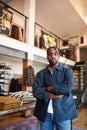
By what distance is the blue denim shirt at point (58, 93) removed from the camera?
5.30 ft

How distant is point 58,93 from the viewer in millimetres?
1680

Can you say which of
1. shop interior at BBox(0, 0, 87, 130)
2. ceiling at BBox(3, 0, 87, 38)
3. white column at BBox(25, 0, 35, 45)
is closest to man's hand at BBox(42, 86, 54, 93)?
shop interior at BBox(0, 0, 87, 130)

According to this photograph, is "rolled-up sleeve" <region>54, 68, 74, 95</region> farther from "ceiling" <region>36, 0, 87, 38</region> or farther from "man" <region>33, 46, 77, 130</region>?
"ceiling" <region>36, 0, 87, 38</region>

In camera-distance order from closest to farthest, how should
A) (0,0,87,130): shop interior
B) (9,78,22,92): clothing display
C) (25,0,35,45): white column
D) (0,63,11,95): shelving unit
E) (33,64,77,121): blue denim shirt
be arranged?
(33,64,77,121): blue denim shirt < (0,0,87,130): shop interior < (0,63,11,95): shelving unit < (25,0,35,45): white column < (9,78,22,92): clothing display

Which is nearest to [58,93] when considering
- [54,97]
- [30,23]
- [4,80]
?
[54,97]

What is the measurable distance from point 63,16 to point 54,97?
6623 millimetres

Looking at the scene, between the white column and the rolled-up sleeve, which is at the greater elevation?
→ the white column

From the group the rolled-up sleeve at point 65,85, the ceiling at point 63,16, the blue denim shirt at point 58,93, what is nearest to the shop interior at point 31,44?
the ceiling at point 63,16

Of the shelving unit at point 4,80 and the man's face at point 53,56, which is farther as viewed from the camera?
the shelving unit at point 4,80

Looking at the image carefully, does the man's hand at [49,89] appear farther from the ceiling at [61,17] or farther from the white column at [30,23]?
the ceiling at [61,17]

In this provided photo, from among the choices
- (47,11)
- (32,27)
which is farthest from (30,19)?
(47,11)

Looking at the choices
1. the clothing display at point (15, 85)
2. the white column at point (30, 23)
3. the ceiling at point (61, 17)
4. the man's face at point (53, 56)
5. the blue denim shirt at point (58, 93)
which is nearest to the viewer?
the blue denim shirt at point (58, 93)

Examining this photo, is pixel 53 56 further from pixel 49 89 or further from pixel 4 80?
pixel 4 80

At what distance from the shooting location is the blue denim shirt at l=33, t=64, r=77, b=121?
5.30 ft
